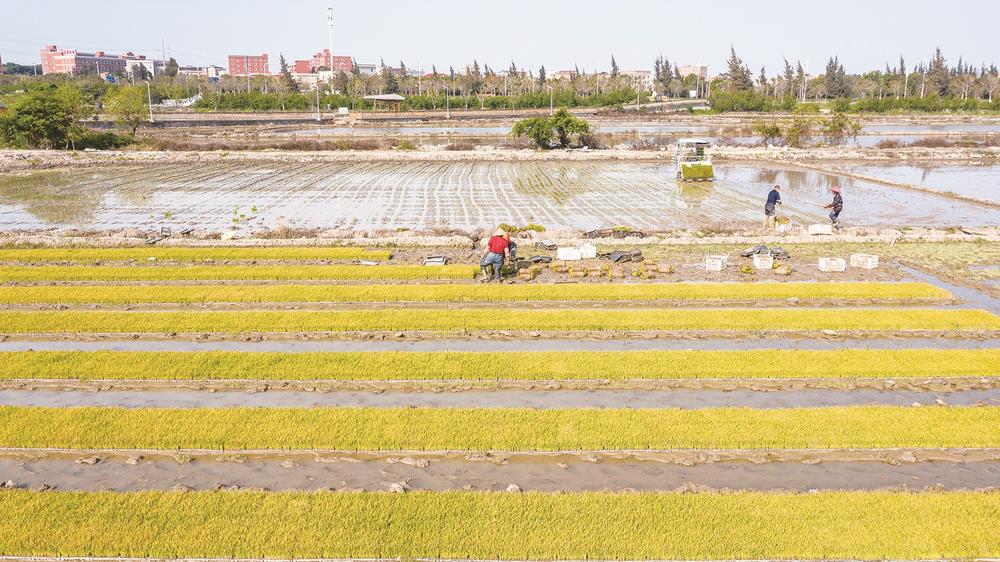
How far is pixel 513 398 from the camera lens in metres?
12.3

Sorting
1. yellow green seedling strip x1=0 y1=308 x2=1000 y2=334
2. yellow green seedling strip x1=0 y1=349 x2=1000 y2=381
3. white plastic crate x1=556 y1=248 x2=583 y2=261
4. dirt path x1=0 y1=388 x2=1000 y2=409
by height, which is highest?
white plastic crate x1=556 y1=248 x2=583 y2=261

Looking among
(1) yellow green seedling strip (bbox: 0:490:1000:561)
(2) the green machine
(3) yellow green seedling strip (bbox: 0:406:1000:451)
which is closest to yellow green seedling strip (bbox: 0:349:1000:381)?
(3) yellow green seedling strip (bbox: 0:406:1000:451)

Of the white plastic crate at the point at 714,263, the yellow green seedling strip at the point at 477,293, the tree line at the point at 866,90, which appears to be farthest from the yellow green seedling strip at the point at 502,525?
the tree line at the point at 866,90

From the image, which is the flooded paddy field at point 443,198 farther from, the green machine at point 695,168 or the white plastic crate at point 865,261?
the white plastic crate at point 865,261

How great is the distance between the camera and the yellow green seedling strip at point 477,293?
17.9 m

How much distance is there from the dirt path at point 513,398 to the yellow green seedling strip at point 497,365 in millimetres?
484

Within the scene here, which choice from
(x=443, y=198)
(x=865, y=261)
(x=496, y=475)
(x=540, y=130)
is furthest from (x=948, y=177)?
(x=496, y=475)

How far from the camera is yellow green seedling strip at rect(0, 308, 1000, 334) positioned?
15.7 meters

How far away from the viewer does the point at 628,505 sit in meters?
8.70

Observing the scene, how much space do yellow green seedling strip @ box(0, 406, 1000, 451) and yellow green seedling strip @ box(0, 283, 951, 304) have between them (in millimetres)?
6668

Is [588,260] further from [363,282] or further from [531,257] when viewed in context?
[363,282]

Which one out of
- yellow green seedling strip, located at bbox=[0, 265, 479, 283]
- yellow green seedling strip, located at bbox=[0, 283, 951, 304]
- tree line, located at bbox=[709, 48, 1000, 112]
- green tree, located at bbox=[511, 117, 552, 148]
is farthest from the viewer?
tree line, located at bbox=[709, 48, 1000, 112]

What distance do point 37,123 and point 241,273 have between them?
146 feet

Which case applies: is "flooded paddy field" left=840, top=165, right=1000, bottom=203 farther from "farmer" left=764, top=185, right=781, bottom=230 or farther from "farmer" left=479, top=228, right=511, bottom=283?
"farmer" left=479, top=228, right=511, bottom=283
